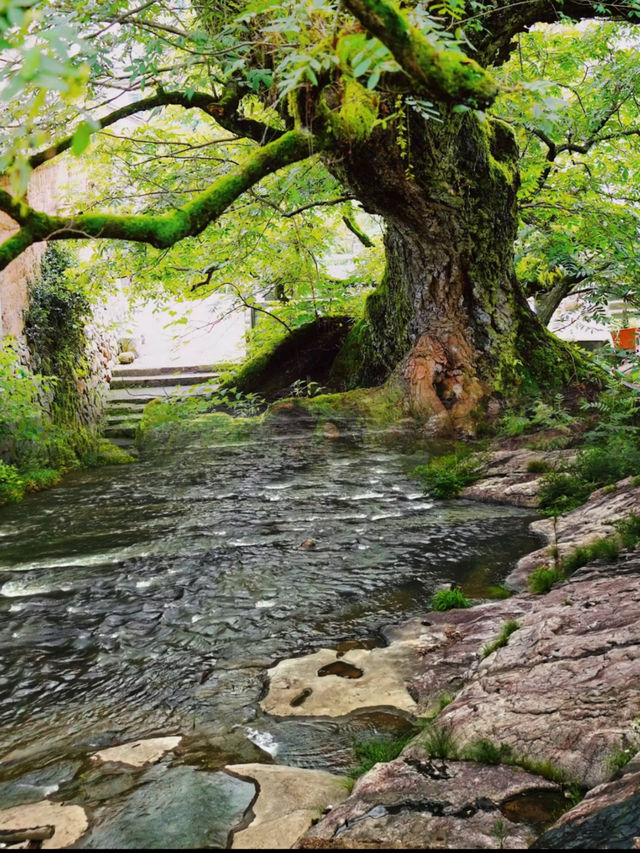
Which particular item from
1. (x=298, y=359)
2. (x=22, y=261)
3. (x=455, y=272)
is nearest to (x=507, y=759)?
(x=455, y=272)

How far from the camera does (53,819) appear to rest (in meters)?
2.59

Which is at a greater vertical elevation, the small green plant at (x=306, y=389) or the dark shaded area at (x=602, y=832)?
the small green plant at (x=306, y=389)

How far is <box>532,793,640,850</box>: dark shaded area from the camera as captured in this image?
1.59m

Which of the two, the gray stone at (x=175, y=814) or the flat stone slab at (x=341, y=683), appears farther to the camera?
the flat stone slab at (x=341, y=683)

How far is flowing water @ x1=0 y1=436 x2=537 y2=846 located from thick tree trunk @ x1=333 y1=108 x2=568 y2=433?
1239mm

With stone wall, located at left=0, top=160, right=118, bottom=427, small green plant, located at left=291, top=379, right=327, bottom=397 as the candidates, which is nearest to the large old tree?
small green plant, located at left=291, top=379, right=327, bottom=397

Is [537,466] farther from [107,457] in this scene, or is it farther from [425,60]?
[107,457]

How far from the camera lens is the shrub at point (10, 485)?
920 centimetres

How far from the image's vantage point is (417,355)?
368 inches

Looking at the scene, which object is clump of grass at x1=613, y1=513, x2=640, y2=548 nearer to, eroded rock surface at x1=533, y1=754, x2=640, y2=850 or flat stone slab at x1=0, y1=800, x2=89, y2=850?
eroded rock surface at x1=533, y1=754, x2=640, y2=850

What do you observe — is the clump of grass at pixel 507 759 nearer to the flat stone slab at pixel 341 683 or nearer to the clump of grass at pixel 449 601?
the flat stone slab at pixel 341 683

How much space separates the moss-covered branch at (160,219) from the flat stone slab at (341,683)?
2.80 meters

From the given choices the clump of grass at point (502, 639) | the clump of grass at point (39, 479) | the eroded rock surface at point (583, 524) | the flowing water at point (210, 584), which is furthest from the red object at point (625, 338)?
the clump of grass at point (39, 479)

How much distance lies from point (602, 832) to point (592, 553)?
3205 millimetres
